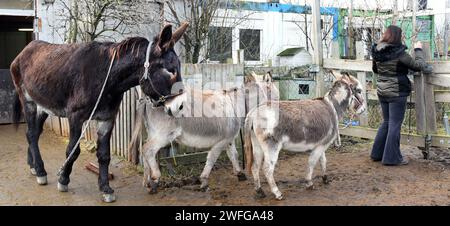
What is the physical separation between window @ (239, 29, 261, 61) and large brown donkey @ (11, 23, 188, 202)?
8.74 meters

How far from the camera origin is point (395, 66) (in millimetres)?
5844

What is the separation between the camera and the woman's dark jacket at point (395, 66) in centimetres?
572

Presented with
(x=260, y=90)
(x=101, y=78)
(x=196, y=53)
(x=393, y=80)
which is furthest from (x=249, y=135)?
(x=196, y=53)

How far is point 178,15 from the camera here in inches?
377

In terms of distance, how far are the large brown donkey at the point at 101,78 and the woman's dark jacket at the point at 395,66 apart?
9.92 ft

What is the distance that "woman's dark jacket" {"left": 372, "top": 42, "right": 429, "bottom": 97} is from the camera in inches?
225

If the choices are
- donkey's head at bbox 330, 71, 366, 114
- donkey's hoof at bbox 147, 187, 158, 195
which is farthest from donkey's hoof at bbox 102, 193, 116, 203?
donkey's head at bbox 330, 71, 366, 114

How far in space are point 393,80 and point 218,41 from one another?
17.3ft

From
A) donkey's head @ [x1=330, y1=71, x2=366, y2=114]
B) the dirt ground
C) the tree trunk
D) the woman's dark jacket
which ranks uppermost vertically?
the tree trunk

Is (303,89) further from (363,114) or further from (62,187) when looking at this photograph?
(62,187)

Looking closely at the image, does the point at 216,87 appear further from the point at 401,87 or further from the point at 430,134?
the point at 430,134

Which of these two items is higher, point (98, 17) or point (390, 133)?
point (98, 17)

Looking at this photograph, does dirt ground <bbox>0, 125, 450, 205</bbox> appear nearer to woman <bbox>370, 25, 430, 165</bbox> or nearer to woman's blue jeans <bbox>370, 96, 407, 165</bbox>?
woman's blue jeans <bbox>370, 96, 407, 165</bbox>

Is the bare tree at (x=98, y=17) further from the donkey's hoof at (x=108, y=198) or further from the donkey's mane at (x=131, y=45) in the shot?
the donkey's hoof at (x=108, y=198)
